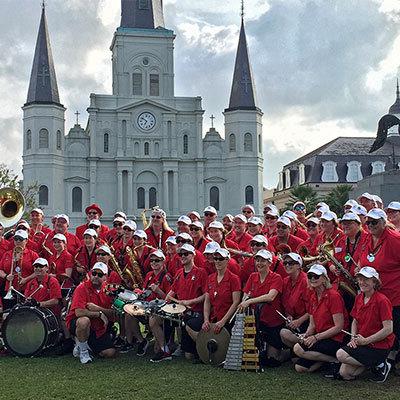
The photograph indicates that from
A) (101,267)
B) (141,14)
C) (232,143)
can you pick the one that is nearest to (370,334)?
(101,267)

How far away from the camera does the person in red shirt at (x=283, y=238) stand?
10.0 meters

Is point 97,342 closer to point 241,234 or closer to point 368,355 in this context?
point 241,234

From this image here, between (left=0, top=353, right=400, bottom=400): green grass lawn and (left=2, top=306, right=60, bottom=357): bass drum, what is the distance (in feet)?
0.99

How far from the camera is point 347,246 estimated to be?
345 inches

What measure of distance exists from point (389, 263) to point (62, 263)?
5.17 metres

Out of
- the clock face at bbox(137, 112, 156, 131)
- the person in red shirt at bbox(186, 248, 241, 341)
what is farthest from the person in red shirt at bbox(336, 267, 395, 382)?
the clock face at bbox(137, 112, 156, 131)

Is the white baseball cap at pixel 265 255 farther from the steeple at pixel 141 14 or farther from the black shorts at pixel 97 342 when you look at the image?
the steeple at pixel 141 14

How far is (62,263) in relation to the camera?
10.9 meters

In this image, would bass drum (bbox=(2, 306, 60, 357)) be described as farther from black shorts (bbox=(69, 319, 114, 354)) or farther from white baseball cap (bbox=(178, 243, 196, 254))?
white baseball cap (bbox=(178, 243, 196, 254))

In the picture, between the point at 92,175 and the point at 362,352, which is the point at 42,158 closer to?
the point at 92,175

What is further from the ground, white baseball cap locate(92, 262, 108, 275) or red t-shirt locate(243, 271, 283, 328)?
white baseball cap locate(92, 262, 108, 275)

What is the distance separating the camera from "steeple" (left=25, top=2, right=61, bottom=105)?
2586 inches

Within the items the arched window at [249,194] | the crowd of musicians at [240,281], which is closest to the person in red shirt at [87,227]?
the crowd of musicians at [240,281]

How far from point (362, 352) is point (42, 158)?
192 ft
